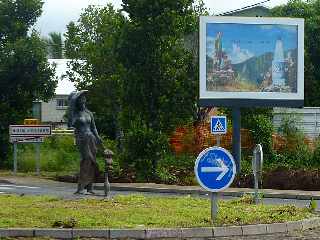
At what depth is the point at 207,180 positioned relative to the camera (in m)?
12.9

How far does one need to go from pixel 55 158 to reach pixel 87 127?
1561 centimetres

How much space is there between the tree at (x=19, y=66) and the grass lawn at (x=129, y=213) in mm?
14991

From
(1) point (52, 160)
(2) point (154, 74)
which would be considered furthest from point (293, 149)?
(1) point (52, 160)

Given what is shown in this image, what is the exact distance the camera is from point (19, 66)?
1199 inches

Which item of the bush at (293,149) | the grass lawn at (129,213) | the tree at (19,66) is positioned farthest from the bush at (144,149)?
the grass lawn at (129,213)

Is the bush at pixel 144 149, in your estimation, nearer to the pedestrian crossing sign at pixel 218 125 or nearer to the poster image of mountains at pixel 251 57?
the poster image of mountains at pixel 251 57

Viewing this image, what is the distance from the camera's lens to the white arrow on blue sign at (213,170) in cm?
1288

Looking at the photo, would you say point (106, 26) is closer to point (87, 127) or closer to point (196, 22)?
point (196, 22)

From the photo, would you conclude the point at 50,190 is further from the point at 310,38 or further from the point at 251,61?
the point at 310,38

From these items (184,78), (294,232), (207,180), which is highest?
(184,78)

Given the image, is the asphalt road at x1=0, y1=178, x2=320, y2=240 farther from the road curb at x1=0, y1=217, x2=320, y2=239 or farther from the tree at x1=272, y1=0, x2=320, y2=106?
the tree at x1=272, y1=0, x2=320, y2=106

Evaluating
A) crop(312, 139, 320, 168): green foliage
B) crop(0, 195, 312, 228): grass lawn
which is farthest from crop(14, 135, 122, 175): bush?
crop(0, 195, 312, 228): grass lawn

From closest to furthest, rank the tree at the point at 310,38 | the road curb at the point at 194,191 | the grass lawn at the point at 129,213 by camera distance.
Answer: the grass lawn at the point at 129,213 → the road curb at the point at 194,191 → the tree at the point at 310,38

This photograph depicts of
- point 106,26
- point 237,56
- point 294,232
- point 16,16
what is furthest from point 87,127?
point 106,26
